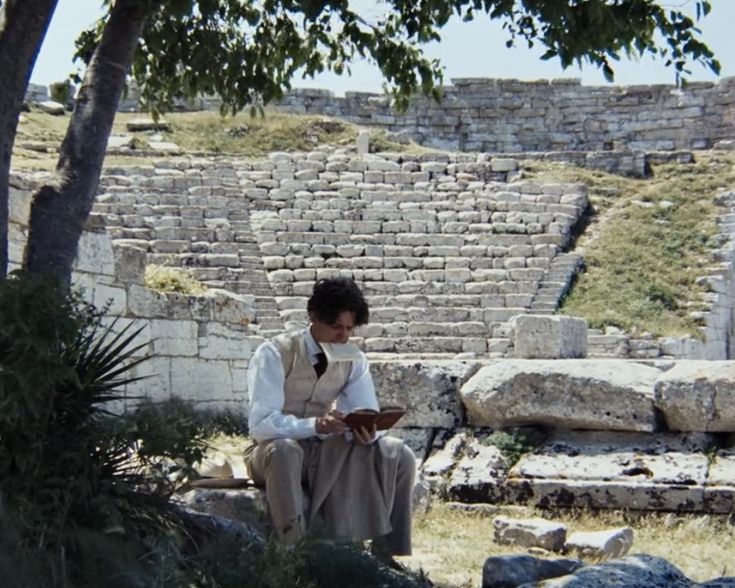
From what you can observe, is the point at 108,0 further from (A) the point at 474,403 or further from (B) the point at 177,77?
(A) the point at 474,403

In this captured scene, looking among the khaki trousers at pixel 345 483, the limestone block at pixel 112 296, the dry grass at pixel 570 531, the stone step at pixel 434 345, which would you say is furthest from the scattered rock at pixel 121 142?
the khaki trousers at pixel 345 483

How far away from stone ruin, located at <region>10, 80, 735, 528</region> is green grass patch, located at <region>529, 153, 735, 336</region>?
14.5 inches

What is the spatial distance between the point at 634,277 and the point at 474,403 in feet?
50.2

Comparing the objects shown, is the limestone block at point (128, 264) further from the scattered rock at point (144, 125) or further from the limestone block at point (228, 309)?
the scattered rock at point (144, 125)

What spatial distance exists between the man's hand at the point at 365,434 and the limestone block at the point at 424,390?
7.96 ft

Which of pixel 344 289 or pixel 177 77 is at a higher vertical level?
pixel 177 77

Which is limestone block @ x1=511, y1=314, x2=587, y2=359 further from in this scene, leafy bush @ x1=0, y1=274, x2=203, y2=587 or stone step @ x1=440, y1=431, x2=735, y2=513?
leafy bush @ x1=0, y1=274, x2=203, y2=587

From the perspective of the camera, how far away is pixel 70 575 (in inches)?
194

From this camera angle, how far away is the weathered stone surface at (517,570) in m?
5.89

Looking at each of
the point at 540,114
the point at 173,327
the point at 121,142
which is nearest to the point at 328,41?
the point at 173,327

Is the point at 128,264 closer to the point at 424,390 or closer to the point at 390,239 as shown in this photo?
the point at 424,390

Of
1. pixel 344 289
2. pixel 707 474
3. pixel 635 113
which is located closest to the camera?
pixel 344 289

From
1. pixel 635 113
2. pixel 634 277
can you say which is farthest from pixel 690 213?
pixel 635 113

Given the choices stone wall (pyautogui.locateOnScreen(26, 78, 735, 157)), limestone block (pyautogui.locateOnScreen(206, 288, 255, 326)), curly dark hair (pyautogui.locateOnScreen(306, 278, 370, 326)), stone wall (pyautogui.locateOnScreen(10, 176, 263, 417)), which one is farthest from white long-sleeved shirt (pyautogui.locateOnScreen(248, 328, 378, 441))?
stone wall (pyautogui.locateOnScreen(26, 78, 735, 157))
